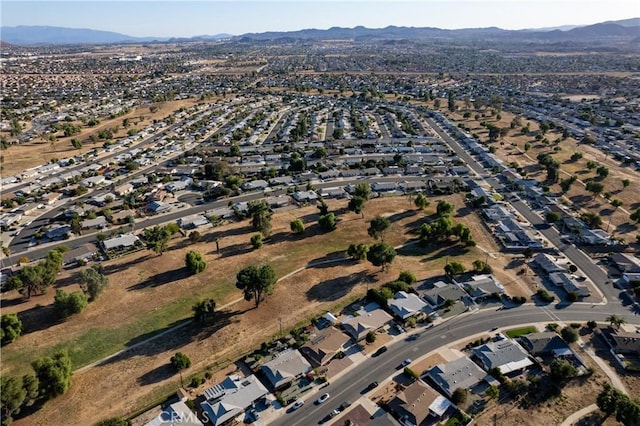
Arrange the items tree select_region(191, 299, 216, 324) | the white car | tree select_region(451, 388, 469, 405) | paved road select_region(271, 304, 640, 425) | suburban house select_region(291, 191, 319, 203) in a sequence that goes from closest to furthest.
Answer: tree select_region(451, 388, 469, 405) → the white car → paved road select_region(271, 304, 640, 425) → tree select_region(191, 299, 216, 324) → suburban house select_region(291, 191, 319, 203)

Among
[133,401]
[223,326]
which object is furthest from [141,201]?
[133,401]

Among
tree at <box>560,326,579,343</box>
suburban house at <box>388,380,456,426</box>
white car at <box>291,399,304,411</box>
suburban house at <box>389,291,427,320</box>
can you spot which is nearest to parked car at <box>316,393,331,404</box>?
white car at <box>291,399,304,411</box>

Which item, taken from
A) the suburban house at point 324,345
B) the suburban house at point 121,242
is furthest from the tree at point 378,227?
the suburban house at point 121,242

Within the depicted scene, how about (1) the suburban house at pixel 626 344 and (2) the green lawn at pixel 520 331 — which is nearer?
(1) the suburban house at pixel 626 344

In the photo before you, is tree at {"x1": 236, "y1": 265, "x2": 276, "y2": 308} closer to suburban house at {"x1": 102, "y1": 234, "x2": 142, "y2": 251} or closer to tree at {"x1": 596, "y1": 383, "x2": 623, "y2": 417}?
suburban house at {"x1": 102, "y1": 234, "x2": 142, "y2": 251}

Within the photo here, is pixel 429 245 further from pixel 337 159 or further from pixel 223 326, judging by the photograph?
pixel 337 159

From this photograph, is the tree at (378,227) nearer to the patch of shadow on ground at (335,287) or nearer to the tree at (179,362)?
the patch of shadow on ground at (335,287)
